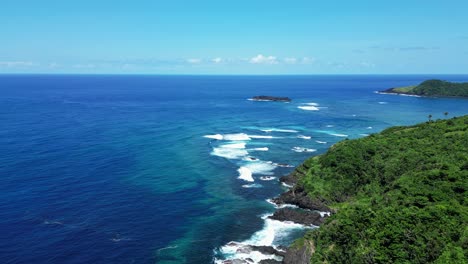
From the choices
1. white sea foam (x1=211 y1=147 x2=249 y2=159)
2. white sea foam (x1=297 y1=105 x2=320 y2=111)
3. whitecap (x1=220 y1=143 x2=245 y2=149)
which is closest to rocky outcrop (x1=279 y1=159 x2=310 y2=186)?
white sea foam (x1=211 y1=147 x2=249 y2=159)

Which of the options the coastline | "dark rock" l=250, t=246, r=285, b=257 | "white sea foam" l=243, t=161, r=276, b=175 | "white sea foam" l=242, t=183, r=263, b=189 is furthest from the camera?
"white sea foam" l=243, t=161, r=276, b=175

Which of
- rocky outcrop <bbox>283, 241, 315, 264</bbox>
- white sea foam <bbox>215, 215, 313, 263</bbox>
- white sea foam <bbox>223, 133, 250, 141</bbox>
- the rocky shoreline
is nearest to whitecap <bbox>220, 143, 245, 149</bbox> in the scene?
white sea foam <bbox>223, 133, 250, 141</bbox>

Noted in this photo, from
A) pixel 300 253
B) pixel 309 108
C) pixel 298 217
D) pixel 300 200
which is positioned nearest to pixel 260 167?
pixel 300 200

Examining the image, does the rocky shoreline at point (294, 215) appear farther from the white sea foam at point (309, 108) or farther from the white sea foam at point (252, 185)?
the white sea foam at point (309, 108)

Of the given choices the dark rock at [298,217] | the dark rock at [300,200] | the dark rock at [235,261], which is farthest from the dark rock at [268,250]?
the dark rock at [300,200]

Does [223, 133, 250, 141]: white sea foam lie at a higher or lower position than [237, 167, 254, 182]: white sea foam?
higher

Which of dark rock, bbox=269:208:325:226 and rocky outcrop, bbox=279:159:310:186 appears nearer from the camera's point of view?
dark rock, bbox=269:208:325:226

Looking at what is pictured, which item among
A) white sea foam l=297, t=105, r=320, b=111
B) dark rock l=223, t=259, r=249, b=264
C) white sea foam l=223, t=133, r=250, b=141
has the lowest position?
dark rock l=223, t=259, r=249, b=264

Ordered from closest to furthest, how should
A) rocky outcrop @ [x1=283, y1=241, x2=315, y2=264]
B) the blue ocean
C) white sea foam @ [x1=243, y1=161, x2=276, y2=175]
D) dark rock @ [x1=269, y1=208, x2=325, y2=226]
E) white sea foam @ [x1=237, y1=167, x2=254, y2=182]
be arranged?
rocky outcrop @ [x1=283, y1=241, x2=315, y2=264] < the blue ocean < dark rock @ [x1=269, y1=208, x2=325, y2=226] < white sea foam @ [x1=237, y1=167, x2=254, y2=182] < white sea foam @ [x1=243, y1=161, x2=276, y2=175]

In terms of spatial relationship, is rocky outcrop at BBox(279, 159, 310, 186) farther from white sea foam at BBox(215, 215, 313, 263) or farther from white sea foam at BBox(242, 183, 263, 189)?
white sea foam at BBox(215, 215, 313, 263)

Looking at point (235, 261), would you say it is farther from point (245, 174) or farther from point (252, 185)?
point (245, 174)
